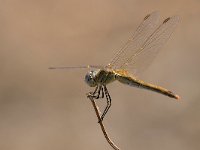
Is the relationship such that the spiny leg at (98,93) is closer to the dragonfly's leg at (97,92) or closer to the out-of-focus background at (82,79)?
the dragonfly's leg at (97,92)

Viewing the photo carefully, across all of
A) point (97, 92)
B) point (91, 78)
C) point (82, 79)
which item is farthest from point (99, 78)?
point (82, 79)

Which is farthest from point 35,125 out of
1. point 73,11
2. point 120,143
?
point 73,11

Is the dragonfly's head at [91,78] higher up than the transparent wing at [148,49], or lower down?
lower down

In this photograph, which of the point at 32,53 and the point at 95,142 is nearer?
the point at 95,142

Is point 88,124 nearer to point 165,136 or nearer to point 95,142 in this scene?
point 95,142

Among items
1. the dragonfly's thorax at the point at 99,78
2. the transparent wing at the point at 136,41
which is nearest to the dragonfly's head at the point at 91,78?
the dragonfly's thorax at the point at 99,78

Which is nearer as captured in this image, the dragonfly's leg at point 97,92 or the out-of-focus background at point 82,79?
the dragonfly's leg at point 97,92

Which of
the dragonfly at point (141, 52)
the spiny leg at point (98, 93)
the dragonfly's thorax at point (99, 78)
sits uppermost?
the dragonfly at point (141, 52)
